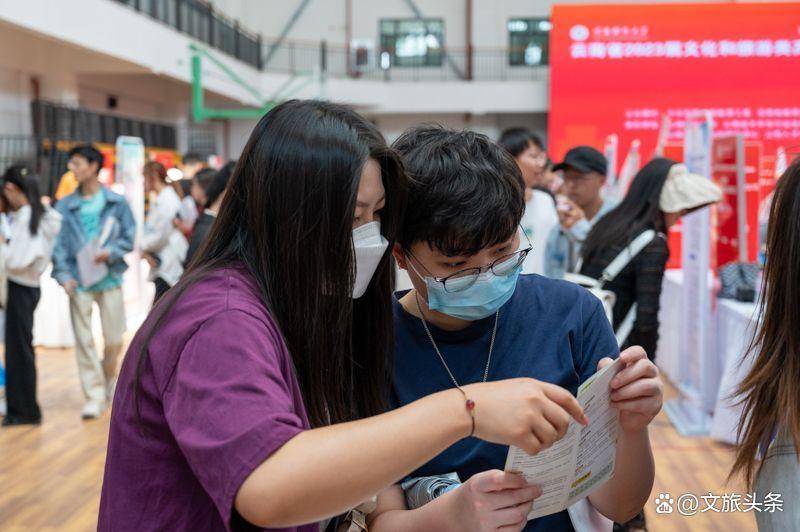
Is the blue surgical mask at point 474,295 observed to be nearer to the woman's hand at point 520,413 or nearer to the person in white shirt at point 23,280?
the woman's hand at point 520,413

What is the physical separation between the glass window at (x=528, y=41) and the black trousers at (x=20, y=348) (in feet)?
54.4

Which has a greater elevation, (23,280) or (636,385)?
(636,385)

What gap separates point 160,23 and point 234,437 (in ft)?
42.3

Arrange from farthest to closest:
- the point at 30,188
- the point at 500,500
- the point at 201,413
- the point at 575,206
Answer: the point at 30,188 → the point at 575,206 → the point at 500,500 → the point at 201,413

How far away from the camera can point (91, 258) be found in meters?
5.41

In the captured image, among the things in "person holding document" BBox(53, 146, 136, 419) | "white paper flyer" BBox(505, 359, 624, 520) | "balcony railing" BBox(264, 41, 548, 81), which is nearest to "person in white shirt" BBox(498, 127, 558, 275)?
"person holding document" BBox(53, 146, 136, 419)

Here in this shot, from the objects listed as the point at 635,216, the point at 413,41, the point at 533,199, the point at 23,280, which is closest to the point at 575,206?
the point at 533,199

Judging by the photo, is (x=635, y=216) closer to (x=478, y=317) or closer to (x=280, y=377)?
(x=478, y=317)

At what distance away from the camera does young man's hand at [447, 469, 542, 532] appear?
112 cm

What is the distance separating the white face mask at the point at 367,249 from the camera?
113 cm

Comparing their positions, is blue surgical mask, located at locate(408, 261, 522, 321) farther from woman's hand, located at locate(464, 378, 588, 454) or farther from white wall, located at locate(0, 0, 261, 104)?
white wall, located at locate(0, 0, 261, 104)

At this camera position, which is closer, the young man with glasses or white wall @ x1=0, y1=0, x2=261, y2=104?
the young man with glasses

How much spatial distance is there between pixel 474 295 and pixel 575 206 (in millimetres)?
2977

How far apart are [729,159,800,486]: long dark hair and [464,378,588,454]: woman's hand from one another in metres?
0.49
